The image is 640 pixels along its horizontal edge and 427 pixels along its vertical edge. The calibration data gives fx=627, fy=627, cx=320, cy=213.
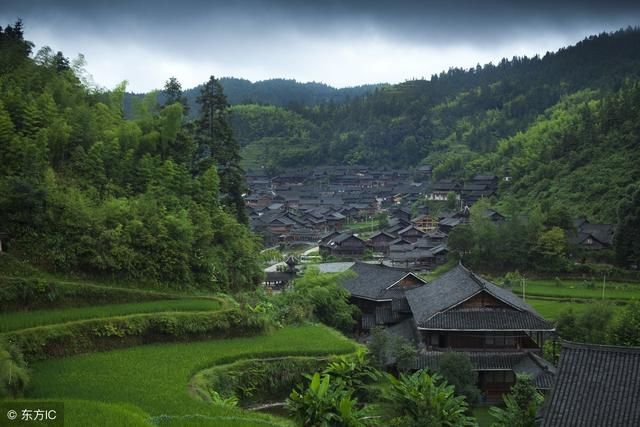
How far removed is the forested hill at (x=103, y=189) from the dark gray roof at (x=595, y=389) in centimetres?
1330

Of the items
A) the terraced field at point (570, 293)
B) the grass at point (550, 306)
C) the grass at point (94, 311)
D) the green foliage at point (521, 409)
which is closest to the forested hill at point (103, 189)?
the grass at point (94, 311)

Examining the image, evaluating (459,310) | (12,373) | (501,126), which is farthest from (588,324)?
(501,126)

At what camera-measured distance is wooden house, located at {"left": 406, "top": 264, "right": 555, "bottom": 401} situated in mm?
22766

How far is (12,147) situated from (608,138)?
55.9 meters

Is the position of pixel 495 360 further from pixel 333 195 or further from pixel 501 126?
pixel 501 126

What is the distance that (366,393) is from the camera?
62.5ft

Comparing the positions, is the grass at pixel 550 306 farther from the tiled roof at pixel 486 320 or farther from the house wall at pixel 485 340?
the tiled roof at pixel 486 320

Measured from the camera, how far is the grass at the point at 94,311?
15941 millimetres

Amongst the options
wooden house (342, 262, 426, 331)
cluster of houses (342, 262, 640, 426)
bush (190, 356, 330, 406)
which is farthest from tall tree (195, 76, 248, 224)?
bush (190, 356, 330, 406)

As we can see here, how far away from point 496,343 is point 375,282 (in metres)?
9.05

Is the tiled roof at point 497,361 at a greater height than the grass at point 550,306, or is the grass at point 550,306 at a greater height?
the tiled roof at point 497,361

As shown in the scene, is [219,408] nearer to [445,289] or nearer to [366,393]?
[366,393]

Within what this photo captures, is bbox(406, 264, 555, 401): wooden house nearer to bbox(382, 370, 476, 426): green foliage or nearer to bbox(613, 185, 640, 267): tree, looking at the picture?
bbox(382, 370, 476, 426): green foliage

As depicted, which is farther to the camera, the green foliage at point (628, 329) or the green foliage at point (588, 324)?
the green foliage at point (588, 324)
